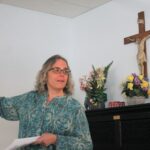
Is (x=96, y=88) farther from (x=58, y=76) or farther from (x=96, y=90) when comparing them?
(x=58, y=76)

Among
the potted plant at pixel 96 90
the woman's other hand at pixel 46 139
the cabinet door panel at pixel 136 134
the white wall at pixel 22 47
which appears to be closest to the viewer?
the woman's other hand at pixel 46 139

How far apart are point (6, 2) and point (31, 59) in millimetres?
742

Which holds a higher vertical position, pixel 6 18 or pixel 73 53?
pixel 6 18

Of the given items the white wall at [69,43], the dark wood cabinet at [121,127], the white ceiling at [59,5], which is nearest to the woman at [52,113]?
the dark wood cabinet at [121,127]

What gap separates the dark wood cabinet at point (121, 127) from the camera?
282 centimetres

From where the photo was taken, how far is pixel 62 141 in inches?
78.3

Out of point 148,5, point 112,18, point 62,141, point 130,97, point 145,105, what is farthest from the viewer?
point 112,18

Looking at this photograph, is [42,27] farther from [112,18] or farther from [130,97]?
[130,97]

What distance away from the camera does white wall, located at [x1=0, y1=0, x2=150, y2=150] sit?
3842mm

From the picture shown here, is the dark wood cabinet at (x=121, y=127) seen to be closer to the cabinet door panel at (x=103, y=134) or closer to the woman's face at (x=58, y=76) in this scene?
the cabinet door panel at (x=103, y=134)

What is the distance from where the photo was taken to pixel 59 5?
166 inches

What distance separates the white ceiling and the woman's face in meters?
2.06

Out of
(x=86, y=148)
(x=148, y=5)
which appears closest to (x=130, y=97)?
(x=148, y=5)

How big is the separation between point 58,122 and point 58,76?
11.3 inches
